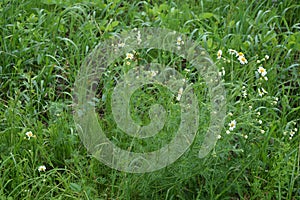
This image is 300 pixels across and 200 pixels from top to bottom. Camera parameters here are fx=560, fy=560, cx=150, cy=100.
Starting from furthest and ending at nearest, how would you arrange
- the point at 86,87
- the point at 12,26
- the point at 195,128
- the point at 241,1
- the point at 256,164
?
1. the point at 241,1
2. the point at 12,26
3. the point at 86,87
4. the point at 256,164
5. the point at 195,128

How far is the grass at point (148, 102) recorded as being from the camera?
95.9 inches

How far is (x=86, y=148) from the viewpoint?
274 cm

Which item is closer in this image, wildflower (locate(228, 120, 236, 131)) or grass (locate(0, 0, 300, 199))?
wildflower (locate(228, 120, 236, 131))

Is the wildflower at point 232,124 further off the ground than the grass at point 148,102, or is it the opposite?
the wildflower at point 232,124

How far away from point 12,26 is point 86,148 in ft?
3.79

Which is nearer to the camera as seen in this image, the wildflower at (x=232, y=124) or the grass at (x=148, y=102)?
the wildflower at (x=232, y=124)

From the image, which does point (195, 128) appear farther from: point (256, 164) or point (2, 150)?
point (2, 150)

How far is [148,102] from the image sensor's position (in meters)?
2.63

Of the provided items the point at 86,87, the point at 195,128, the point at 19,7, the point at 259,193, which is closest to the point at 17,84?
the point at 86,87

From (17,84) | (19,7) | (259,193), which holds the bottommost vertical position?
(259,193)

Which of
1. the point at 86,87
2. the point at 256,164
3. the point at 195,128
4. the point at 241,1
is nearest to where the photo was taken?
the point at 195,128

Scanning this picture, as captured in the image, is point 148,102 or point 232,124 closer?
point 232,124

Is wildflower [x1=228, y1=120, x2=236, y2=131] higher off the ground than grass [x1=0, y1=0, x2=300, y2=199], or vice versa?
wildflower [x1=228, y1=120, x2=236, y2=131]

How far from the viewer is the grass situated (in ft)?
7.99
